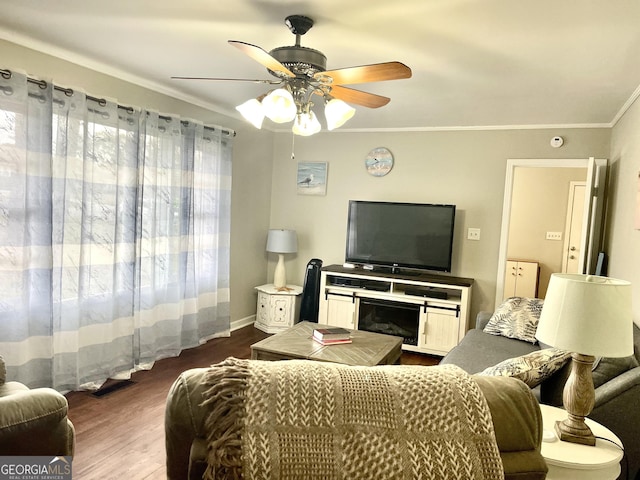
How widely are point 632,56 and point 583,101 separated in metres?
1.01

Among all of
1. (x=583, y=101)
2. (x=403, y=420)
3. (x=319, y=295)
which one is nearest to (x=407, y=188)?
(x=319, y=295)

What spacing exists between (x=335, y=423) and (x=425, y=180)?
162 inches

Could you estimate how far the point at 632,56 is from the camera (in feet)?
8.30

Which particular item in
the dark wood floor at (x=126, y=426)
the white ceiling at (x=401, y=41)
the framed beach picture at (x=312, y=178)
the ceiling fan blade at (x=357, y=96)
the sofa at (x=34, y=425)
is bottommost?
the dark wood floor at (x=126, y=426)

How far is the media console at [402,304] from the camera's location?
4.41m

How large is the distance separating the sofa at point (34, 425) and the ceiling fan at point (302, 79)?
1.60 meters

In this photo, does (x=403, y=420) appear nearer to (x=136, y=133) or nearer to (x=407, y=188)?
(x=136, y=133)

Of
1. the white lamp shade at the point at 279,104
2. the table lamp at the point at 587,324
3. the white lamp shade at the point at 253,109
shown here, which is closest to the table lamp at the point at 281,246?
the white lamp shade at the point at 253,109

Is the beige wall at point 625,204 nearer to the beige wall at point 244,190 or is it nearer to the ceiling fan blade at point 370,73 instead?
the ceiling fan blade at point 370,73

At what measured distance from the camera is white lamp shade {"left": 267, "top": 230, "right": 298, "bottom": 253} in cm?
511

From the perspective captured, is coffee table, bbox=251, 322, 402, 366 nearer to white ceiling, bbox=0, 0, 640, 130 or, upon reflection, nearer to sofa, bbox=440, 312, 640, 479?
sofa, bbox=440, 312, 640, 479

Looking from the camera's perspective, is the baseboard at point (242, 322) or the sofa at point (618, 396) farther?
the baseboard at point (242, 322)

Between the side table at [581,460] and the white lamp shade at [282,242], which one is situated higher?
the white lamp shade at [282,242]

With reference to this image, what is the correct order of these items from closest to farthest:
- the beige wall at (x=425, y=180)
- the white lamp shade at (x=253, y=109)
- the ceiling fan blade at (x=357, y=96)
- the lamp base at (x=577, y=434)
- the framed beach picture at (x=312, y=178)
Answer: the lamp base at (x=577, y=434), the white lamp shade at (x=253, y=109), the ceiling fan blade at (x=357, y=96), the beige wall at (x=425, y=180), the framed beach picture at (x=312, y=178)
